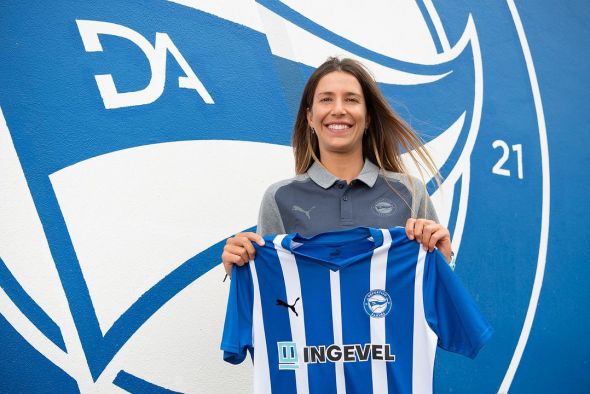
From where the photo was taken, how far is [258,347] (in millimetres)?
1920

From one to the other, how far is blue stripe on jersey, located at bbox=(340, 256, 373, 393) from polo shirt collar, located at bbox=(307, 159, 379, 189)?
12.7 inches

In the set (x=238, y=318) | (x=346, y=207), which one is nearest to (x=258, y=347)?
(x=238, y=318)

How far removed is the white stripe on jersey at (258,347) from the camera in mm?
1903

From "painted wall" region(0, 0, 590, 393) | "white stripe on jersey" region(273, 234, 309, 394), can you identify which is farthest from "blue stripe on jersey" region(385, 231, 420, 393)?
"painted wall" region(0, 0, 590, 393)

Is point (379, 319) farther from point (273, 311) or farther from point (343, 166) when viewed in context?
point (343, 166)

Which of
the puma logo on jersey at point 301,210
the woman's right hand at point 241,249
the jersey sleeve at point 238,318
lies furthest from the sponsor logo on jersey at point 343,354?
the puma logo on jersey at point 301,210

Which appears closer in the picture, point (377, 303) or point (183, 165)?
point (377, 303)

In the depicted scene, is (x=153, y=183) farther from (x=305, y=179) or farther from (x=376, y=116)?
(x=376, y=116)

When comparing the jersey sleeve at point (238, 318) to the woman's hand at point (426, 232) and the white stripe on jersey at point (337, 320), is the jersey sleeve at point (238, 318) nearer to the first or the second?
the white stripe on jersey at point (337, 320)

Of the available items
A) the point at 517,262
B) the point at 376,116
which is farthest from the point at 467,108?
the point at 376,116

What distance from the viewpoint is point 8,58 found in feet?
7.62

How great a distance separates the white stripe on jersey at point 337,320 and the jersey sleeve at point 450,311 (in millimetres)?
278

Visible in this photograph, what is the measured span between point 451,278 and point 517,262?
2.20 metres

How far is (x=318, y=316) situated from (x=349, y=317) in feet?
0.33
